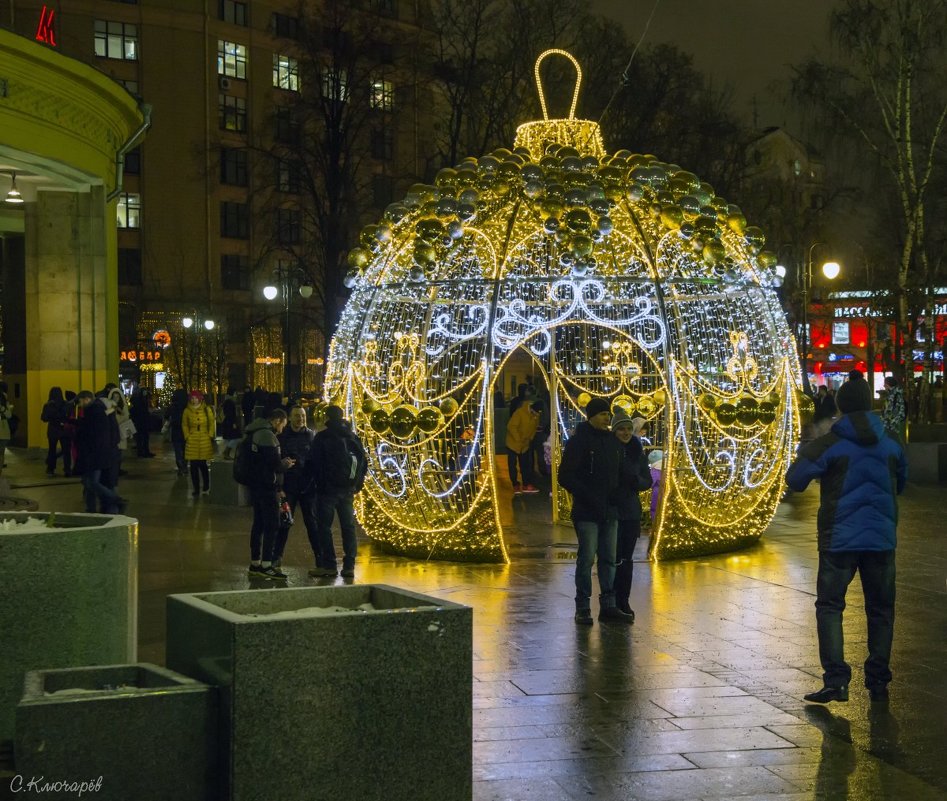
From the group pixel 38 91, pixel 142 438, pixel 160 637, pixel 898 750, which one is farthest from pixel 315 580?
pixel 142 438

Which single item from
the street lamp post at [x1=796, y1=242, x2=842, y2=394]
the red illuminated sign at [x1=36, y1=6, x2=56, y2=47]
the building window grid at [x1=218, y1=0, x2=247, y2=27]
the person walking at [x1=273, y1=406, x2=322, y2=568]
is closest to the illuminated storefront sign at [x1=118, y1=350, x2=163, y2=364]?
the building window grid at [x1=218, y1=0, x2=247, y2=27]

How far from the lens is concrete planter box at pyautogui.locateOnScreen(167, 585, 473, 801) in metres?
4.68

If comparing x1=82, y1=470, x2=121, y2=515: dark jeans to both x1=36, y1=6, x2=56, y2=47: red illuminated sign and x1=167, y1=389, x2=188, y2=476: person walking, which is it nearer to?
x1=167, y1=389, x2=188, y2=476: person walking

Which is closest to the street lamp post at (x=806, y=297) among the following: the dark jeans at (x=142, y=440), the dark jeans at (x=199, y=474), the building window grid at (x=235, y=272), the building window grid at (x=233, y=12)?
the dark jeans at (x=199, y=474)

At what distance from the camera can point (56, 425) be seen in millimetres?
23531

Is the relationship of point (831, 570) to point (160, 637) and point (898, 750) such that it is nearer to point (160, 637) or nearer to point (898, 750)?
point (898, 750)

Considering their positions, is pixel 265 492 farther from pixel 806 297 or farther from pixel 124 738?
pixel 806 297


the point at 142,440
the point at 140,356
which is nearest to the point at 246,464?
the point at 142,440

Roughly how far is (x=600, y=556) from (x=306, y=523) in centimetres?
366

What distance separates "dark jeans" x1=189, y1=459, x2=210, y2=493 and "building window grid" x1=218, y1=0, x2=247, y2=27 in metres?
42.2

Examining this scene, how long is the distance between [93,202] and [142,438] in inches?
259

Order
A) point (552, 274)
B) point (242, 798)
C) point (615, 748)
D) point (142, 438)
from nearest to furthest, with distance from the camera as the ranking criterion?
point (242, 798) → point (615, 748) → point (552, 274) → point (142, 438)

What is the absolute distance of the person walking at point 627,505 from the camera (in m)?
10.1

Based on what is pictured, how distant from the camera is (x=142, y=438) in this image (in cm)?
2998
